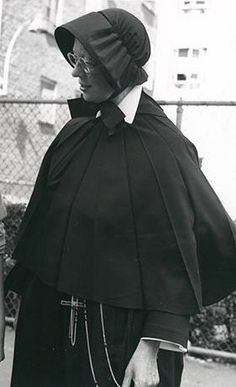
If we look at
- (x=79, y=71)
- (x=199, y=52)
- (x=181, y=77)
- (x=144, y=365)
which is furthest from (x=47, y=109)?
(x=144, y=365)

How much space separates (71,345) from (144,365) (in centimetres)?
26

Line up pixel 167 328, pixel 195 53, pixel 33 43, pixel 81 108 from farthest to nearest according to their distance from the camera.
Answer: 1. pixel 33 43
2. pixel 195 53
3. pixel 81 108
4. pixel 167 328

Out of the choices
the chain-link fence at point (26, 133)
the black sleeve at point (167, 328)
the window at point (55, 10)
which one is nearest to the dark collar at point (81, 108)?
the black sleeve at point (167, 328)

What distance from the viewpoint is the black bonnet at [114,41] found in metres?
1.56

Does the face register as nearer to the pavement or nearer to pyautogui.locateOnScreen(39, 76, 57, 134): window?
the pavement

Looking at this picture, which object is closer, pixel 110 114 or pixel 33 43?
pixel 110 114

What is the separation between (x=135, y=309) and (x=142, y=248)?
0.16m

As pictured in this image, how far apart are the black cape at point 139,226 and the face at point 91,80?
92 mm

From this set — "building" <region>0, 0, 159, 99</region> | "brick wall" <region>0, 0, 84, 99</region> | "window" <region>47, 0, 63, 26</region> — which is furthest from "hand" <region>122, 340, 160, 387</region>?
"window" <region>47, 0, 63, 26</region>

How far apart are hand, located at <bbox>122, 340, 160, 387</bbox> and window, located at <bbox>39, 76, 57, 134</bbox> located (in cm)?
376

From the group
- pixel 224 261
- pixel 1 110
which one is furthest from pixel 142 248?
pixel 1 110

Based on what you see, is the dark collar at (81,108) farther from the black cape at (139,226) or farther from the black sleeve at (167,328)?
the black sleeve at (167,328)

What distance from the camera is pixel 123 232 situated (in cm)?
158

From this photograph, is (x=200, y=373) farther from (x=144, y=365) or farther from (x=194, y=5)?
(x=194, y=5)
